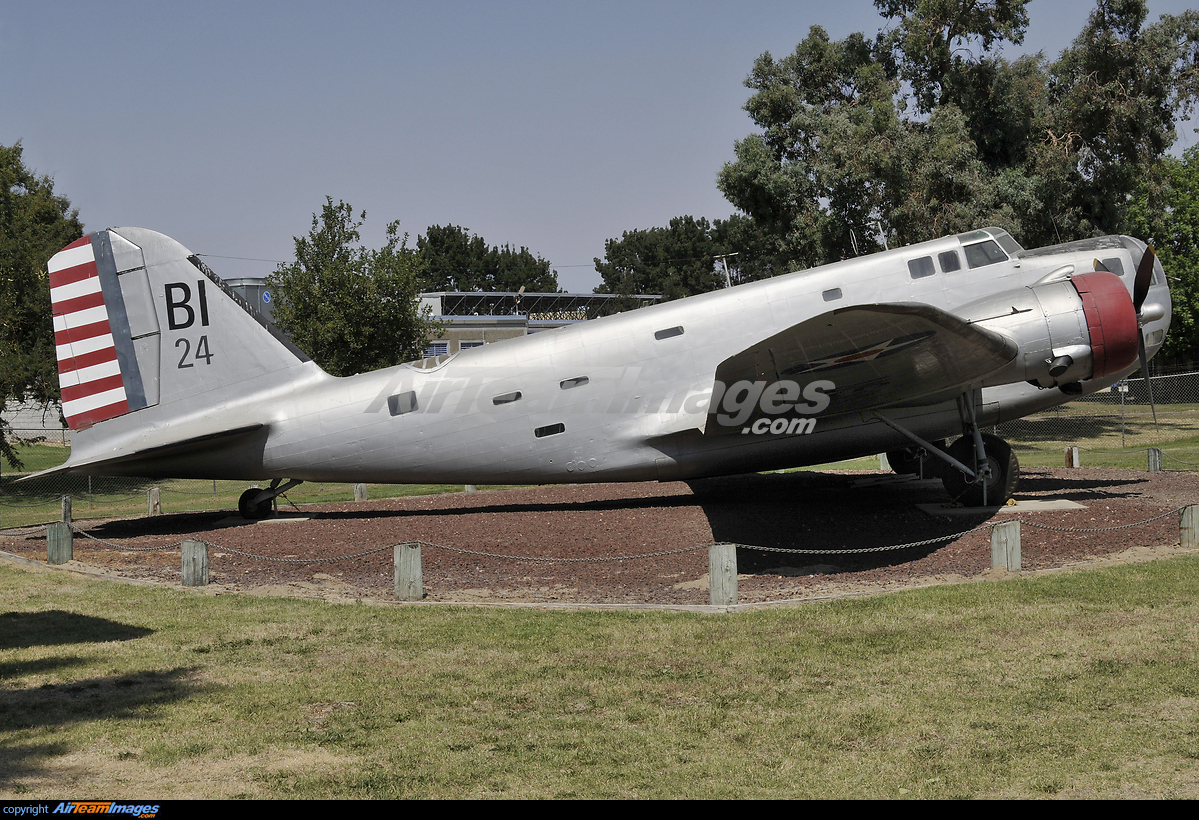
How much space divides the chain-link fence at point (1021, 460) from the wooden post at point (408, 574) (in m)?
12.7

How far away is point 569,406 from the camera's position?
15.6 m

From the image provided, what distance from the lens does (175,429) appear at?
15766mm

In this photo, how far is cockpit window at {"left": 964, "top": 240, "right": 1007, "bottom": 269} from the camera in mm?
15602

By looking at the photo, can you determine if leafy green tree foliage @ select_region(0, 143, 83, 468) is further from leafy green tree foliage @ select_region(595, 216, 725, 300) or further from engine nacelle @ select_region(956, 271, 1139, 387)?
leafy green tree foliage @ select_region(595, 216, 725, 300)

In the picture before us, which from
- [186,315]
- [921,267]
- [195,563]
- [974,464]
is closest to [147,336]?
[186,315]

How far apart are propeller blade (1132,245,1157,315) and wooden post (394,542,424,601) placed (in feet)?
38.1

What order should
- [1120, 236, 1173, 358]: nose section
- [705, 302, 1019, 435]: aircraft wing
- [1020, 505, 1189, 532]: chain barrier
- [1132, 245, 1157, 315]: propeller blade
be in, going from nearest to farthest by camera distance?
[705, 302, 1019, 435]: aircraft wing → [1020, 505, 1189, 532]: chain barrier → [1132, 245, 1157, 315]: propeller blade → [1120, 236, 1173, 358]: nose section

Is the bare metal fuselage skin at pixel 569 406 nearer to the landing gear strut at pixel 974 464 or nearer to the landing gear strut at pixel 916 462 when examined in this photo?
the landing gear strut at pixel 974 464

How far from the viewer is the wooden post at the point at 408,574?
12.0m

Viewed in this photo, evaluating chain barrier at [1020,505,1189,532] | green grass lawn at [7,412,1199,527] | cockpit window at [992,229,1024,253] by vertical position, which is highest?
cockpit window at [992,229,1024,253]

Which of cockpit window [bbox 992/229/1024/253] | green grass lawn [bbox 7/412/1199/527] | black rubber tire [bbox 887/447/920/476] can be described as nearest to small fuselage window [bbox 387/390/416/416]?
green grass lawn [bbox 7/412/1199/527]

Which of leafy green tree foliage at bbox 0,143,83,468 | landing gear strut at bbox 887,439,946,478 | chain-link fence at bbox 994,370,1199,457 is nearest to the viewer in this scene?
landing gear strut at bbox 887,439,946,478
